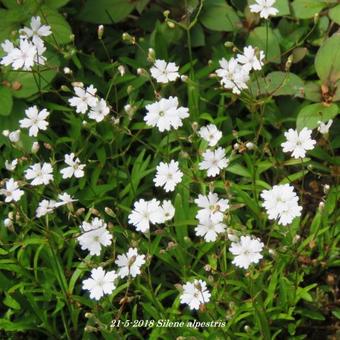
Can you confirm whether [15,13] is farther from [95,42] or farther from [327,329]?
[327,329]

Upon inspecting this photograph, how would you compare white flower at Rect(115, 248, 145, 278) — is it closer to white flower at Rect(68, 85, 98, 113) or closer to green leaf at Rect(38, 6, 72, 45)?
white flower at Rect(68, 85, 98, 113)

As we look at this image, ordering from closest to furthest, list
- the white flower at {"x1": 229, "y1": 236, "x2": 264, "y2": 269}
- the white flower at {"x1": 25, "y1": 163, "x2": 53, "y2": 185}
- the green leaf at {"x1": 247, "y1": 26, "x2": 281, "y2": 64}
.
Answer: the white flower at {"x1": 229, "y1": 236, "x2": 264, "y2": 269} < the white flower at {"x1": 25, "y1": 163, "x2": 53, "y2": 185} < the green leaf at {"x1": 247, "y1": 26, "x2": 281, "y2": 64}

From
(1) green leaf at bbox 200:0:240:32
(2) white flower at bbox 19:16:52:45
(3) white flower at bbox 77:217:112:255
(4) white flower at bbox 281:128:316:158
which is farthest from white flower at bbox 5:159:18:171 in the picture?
(1) green leaf at bbox 200:0:240:32

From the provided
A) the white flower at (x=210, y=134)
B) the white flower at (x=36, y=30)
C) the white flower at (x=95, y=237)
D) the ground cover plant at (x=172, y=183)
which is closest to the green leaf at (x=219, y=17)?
the ground cover plant at (x=172, y=183)

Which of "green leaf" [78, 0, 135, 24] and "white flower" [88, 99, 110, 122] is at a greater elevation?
"green leaf" [78, 0, 135, 24]

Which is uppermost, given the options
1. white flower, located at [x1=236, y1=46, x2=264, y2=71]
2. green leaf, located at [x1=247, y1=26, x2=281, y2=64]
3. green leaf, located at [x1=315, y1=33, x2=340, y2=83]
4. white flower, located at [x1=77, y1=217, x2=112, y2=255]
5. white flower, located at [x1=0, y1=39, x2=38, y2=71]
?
green leaf, located at [x1=247, y1=26, x2=281, y2=64]

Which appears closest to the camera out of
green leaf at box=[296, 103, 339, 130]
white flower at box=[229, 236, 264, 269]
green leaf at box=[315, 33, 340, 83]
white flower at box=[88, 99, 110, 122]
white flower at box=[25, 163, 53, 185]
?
white flower at box=[229, 236, 264, 269]

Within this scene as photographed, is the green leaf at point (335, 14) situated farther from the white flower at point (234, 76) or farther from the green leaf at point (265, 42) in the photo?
the white flower at point (234, 76)
